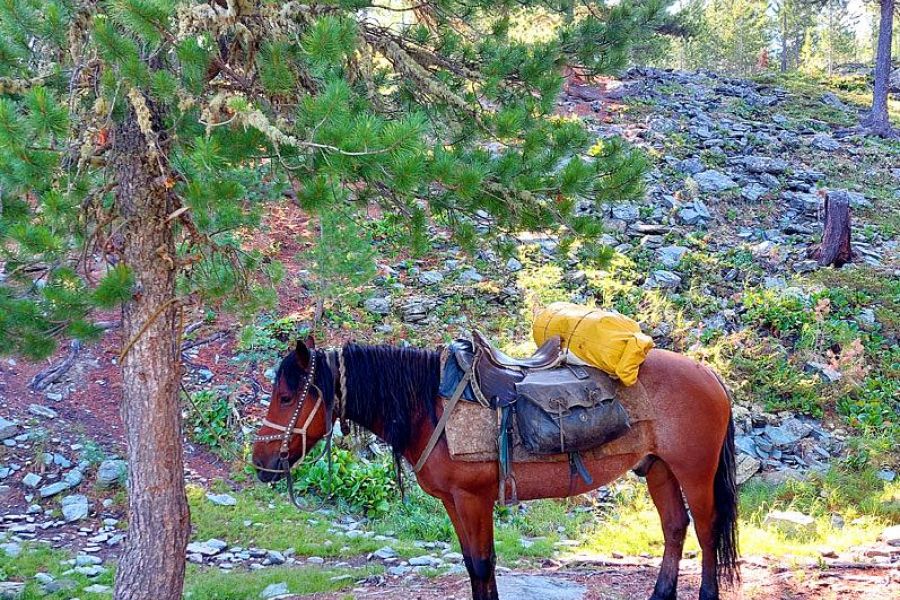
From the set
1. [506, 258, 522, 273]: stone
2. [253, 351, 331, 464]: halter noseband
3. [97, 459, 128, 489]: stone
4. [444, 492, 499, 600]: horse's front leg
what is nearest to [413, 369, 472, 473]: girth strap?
[444, 492, 499, 600]: horse's front leg

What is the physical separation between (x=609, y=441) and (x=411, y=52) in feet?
9.75

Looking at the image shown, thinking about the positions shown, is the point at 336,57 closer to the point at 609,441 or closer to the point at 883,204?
the point at 609,441

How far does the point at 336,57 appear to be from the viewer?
336cm

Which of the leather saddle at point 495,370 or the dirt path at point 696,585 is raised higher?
the leather saddle at point 495,370

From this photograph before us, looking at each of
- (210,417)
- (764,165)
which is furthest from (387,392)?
(764,165)

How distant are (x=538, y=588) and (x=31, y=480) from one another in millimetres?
4873

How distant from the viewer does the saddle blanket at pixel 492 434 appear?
13.8 ft

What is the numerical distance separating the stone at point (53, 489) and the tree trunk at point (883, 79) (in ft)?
72.9

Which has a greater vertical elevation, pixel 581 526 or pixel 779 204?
pixel 779 204

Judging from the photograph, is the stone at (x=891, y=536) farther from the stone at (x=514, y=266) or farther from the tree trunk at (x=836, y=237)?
the tree trunk at (x=836, y=237)

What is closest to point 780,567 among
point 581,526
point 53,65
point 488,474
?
point 581,526

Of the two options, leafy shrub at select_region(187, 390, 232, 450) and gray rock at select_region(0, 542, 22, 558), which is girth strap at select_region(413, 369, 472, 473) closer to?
gray rock at select_region(0, 542, 22, 558)

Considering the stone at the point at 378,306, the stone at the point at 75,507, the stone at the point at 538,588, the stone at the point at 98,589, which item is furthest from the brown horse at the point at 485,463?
the stone at the point at 378,306

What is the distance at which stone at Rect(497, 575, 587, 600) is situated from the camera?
195 inches
